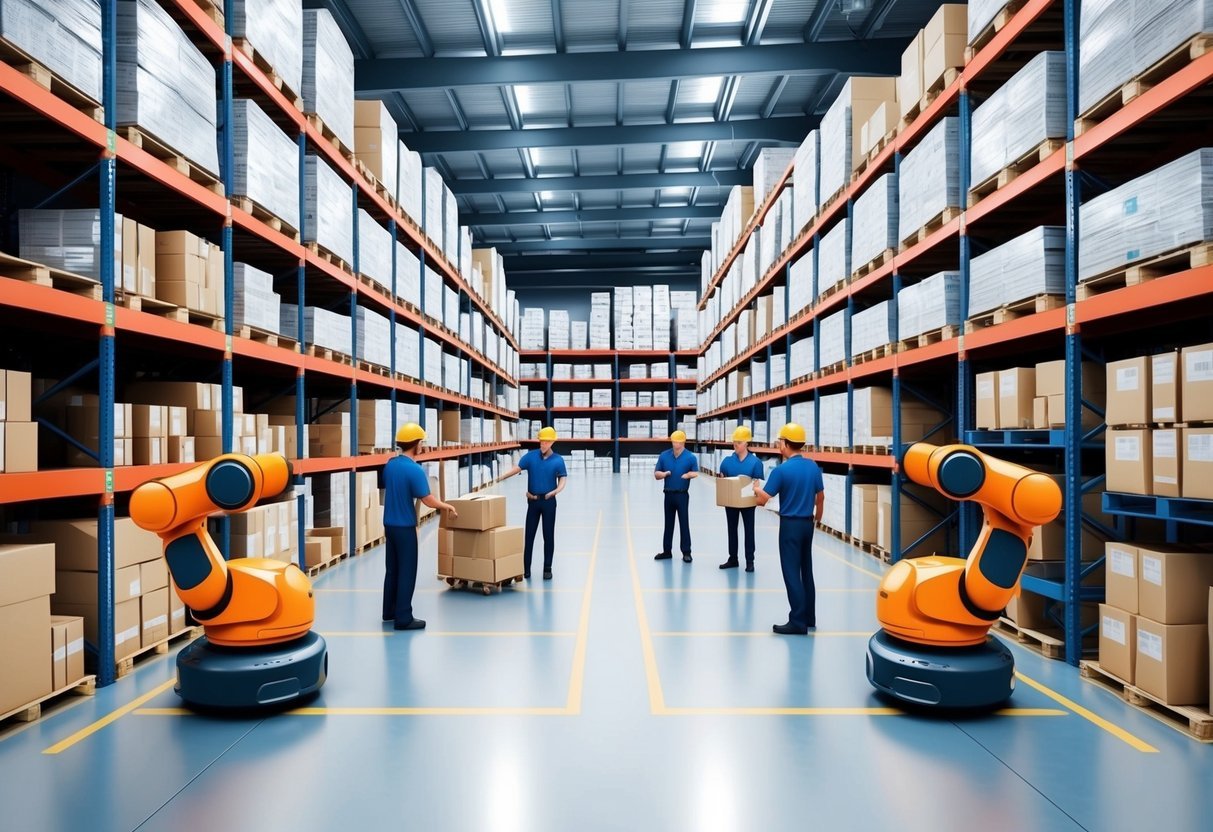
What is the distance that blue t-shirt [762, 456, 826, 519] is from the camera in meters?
5.47

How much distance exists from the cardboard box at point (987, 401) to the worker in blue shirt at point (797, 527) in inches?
62.7

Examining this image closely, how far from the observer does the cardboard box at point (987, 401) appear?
5922 millimetres

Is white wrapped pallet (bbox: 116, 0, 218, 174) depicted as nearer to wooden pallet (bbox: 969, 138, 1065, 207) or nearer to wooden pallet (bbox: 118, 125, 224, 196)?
wooden pallet (bbox: 118, 125, 224, 196)

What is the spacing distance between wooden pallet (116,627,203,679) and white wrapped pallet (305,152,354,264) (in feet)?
12.9

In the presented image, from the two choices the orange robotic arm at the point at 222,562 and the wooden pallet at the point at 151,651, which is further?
the wooden pallet at the point at 151,651

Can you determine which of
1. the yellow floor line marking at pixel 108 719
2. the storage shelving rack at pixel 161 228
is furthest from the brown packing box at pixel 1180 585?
the storage shelving rack at pixel 161 228

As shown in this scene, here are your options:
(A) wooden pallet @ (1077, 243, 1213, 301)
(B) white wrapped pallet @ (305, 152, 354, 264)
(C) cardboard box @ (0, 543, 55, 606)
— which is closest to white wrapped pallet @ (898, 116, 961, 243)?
(A) wooden pallet @ (1077, 243, 1213, 301)

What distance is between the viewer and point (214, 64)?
21.1 ft

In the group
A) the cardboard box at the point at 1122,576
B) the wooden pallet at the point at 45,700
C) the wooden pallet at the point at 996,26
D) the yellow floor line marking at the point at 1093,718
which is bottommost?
the yellow floor line marking at the point at 1093,718

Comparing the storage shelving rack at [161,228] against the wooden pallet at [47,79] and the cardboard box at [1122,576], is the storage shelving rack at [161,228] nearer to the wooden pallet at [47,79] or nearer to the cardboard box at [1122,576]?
the wooden pallet at [47,79]

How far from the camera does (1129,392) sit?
4320 mm

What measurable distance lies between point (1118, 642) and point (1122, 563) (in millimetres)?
450

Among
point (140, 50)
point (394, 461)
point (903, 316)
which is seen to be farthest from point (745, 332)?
point (140, 50)

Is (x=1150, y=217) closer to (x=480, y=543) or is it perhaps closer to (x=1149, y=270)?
(x=1149, y=270)
